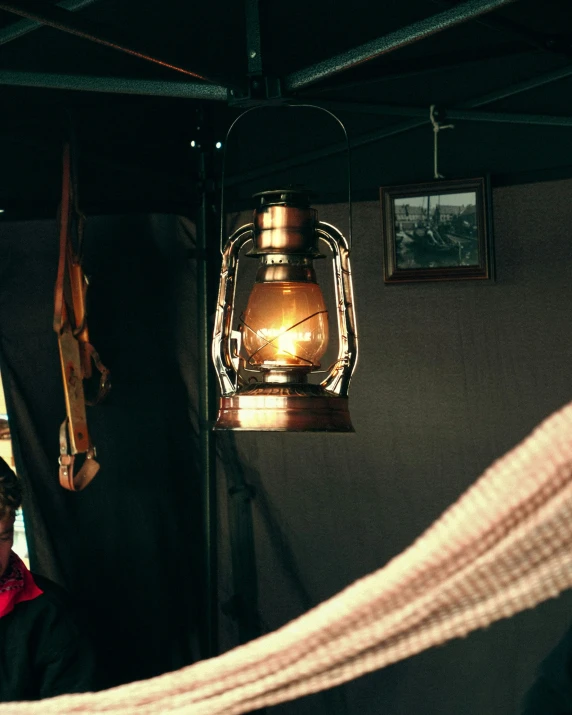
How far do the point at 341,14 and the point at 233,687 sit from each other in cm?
150

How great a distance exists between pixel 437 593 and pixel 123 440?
6.64 ft

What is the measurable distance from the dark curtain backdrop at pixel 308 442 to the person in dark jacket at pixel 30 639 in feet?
1.35

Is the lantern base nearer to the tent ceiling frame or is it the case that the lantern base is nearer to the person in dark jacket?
the tent ceiling frame

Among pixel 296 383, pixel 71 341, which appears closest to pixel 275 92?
pixel 296 383

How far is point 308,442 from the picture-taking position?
2227 millimetres

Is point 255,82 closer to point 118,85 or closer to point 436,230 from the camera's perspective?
point 118,85

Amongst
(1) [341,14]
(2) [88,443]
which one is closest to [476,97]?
(1) [341,14]

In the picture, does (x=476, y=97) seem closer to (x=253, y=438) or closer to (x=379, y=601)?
(x=253, y=438)

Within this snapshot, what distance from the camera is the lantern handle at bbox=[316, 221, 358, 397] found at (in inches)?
58.7

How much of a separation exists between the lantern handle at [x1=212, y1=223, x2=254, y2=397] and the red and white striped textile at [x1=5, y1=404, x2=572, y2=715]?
1024 mm

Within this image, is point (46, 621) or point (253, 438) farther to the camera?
point (253, 438)

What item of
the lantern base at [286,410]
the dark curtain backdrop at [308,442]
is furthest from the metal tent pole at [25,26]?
the dark curtain backdrop at [308,442]

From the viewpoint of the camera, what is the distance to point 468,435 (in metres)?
2.03

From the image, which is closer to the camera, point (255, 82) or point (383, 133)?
point (255, 82)
